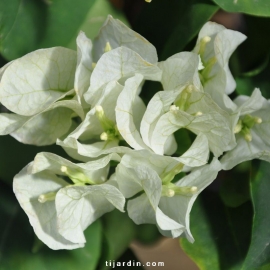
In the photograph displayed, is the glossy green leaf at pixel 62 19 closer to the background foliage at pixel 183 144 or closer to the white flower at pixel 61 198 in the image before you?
the background foliage at pixel 183 144

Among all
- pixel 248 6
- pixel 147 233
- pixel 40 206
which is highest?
pixel 248 6

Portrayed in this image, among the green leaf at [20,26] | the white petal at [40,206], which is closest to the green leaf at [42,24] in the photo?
the green leaf at [20,26]

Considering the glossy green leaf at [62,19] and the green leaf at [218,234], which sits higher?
the glossy green leaf at [62,19]

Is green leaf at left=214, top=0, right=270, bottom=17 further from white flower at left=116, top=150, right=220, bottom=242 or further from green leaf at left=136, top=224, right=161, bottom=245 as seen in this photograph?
green leaf at left=136, top=224, right=161, bottom=245

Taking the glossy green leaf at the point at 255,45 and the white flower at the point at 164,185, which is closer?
the white flower at the point at 164,185

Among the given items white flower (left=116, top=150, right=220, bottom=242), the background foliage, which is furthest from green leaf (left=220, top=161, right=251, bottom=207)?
white flower (left=116, top=150, right=220, bottom=242)

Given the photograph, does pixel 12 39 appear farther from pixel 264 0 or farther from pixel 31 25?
pixel 264 0

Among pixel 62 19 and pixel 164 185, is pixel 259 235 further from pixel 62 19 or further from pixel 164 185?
pixel 62 19

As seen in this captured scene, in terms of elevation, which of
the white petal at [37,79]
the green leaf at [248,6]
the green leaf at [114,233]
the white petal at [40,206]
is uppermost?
the green leaf at [248,6]

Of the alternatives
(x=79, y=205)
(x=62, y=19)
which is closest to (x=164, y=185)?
(x=79, y=205)
